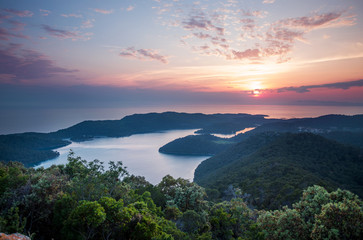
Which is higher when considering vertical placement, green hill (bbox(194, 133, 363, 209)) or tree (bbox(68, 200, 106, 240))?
tree (bbox(68, 200, 106, 240))

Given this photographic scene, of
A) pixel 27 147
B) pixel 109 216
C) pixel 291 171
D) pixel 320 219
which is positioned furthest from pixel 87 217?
pixel 27 147

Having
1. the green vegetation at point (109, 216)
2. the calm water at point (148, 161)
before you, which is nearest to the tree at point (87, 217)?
the green vegetation at point (109, 216)

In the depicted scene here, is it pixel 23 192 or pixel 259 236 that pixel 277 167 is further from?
pixel 23 192

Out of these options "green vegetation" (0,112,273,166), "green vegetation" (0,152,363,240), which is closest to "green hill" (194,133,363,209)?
"green vegetation" (0,152,363,240)

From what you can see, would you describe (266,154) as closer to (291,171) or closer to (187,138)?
(291,171)

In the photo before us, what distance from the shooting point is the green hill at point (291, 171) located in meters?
31.9

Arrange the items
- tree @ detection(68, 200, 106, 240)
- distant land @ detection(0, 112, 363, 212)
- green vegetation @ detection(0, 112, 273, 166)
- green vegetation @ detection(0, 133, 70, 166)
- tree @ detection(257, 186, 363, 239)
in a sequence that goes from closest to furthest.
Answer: tree @ detection(257, 186, 363, 239) < tree @ detection(68, 200, 106, 240) < distant land @ detection(0, 112, 363, 212) < green vegetation @ detection(0, 133, 70, 166) < green vegetation @ detection(0, 112, 273, 166)

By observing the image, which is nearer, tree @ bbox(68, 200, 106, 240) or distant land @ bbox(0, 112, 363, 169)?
tree @ bbox(68, 200, 106, 240)

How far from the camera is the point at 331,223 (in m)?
6.41

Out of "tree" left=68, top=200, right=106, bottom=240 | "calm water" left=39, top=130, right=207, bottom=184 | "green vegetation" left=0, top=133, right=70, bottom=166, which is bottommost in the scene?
"calm water" left=39, top=130, right=207, bottom=184

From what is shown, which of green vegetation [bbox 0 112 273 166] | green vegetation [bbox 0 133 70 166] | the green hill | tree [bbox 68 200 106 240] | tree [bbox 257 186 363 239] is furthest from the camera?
green vegetation [bbox 0 112 273 166]

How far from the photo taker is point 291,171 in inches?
1581

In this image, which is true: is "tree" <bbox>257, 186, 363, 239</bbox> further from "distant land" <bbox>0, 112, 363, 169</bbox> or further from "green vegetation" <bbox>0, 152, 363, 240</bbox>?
"distant land" <bbox>0, 112, 363, 169</bbox>

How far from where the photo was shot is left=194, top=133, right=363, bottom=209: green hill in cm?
A: 3192
